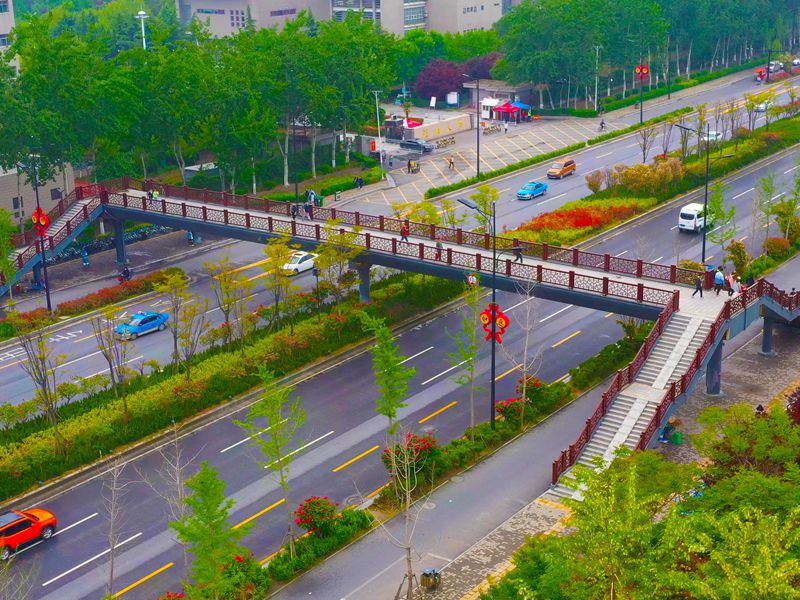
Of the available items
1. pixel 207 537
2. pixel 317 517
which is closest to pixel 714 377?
pixel 317 517

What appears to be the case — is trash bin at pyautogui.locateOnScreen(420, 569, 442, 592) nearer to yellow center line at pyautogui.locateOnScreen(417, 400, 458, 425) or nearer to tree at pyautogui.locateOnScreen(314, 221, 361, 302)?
yellow center line at pyautogui.locateOnScreen(417, 400, 458, 425)

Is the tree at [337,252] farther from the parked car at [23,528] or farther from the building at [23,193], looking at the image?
the building at [23,193]

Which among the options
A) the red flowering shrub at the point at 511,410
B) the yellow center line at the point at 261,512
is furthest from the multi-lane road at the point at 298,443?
the red flowering shrub at the point at 511,410

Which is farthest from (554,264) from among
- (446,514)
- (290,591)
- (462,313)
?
(290,591)

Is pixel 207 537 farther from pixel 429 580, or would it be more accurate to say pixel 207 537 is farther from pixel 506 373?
pixel 506 373

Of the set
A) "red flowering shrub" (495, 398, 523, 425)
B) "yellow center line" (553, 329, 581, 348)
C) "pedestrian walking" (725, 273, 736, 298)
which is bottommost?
"yellow center line" (553, 329, 581, 348)

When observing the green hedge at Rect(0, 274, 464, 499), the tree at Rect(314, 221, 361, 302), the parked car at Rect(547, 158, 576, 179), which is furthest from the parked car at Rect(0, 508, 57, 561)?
the parked car at Rect(547, 158, 576, 179)
